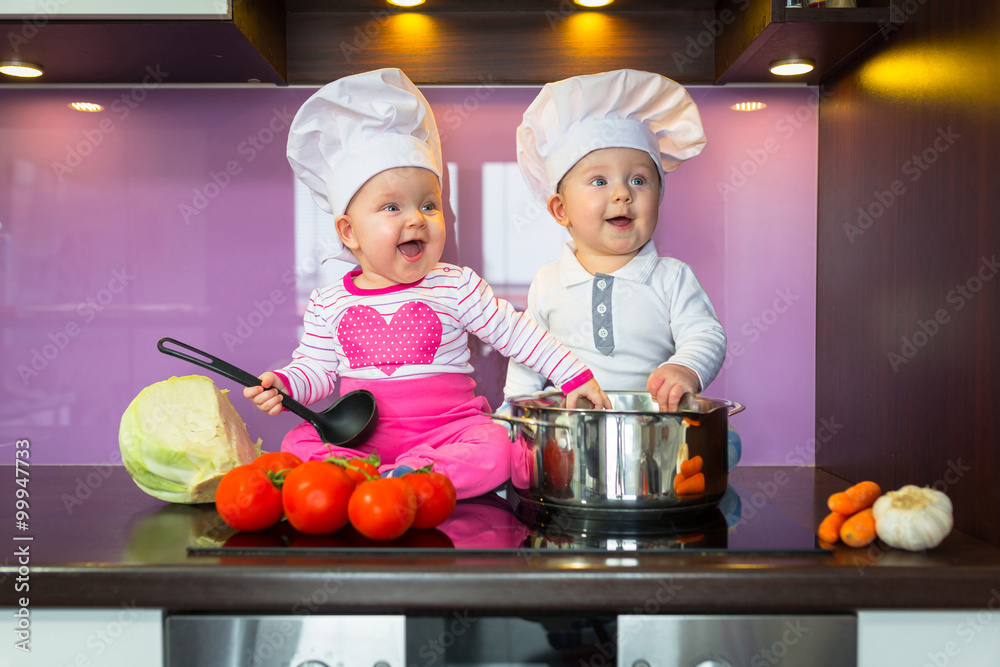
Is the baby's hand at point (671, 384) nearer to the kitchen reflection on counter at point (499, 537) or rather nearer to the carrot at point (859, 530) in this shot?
the kitchen reflection on counter at point (499, 537)

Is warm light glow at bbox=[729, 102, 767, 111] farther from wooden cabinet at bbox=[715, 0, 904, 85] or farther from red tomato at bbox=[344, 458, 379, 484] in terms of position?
red tomato at bbox=[344, 458, 379, 484]

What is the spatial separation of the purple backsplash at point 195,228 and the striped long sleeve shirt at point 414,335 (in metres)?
0.19

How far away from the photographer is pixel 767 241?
1337mm

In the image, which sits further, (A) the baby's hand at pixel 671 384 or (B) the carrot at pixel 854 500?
(A) the baby's hand at pixel 671 384

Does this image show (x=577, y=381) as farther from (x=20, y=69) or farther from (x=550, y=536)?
(x=20, y=69)

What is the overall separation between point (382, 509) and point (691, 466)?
337mm

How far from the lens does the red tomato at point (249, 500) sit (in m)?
0.84

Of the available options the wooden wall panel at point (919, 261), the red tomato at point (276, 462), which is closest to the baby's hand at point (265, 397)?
the red tomato at point (276, 462)

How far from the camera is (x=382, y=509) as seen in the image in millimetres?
794

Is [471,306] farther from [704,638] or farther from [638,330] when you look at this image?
[704,638]

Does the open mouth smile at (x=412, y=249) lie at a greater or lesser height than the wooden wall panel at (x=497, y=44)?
lesser

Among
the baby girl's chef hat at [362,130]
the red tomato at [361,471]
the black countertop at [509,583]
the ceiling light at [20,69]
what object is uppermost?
the ceiling light at [20,69]

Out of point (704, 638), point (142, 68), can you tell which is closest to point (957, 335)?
point (704, 638)

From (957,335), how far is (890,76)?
390mm
